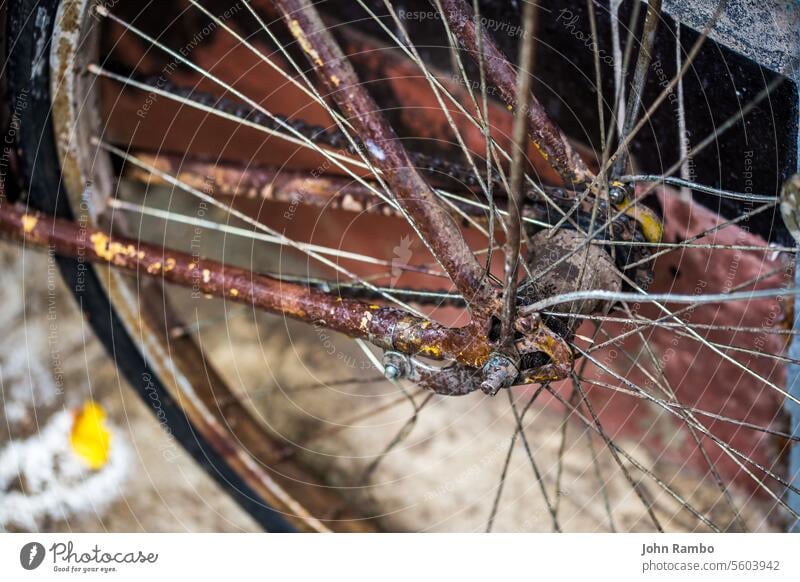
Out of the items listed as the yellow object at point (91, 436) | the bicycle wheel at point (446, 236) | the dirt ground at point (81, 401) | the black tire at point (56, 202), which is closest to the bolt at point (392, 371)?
the bicycle wheel at point (446, 236)

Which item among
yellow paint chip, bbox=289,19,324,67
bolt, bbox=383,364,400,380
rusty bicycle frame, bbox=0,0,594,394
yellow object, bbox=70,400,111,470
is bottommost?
yellow object, bbox=70,400,111,470

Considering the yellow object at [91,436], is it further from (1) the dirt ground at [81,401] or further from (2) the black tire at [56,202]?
(2) the black tire at [56,202]

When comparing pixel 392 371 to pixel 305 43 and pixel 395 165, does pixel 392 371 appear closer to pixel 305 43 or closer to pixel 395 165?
pixel 395 165

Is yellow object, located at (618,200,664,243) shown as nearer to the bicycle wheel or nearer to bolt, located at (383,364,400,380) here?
the bicycle wheel

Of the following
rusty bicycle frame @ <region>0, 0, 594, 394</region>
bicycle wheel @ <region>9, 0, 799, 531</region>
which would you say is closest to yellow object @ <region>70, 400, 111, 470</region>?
bicycle wheel @ <region>9, 0, 799, 531</region>

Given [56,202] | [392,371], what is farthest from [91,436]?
[392,371]

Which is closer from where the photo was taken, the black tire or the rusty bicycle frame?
the rusty bicycle frame
